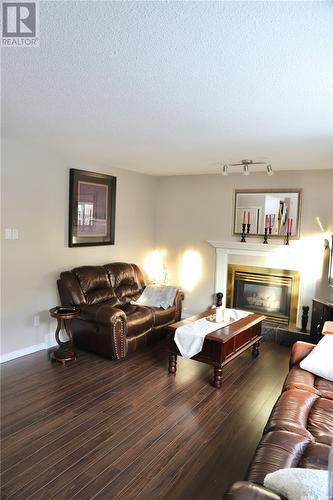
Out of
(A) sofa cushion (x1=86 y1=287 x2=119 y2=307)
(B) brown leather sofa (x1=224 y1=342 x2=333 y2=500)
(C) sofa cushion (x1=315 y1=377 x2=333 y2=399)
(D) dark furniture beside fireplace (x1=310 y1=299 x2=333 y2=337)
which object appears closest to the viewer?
(B) brown leather sofa (x1=224 y1=342 x2=333 y2=500)

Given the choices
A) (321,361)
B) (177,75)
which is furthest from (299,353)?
(177,75)

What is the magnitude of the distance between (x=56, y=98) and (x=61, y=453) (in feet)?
8.04

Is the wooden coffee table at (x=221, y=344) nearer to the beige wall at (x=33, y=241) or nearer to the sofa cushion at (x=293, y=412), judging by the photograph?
the sofa cushion at (x=293, y=412)

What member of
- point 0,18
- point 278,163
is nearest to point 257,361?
point 278,163

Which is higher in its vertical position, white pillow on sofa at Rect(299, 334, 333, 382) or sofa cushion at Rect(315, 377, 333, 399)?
white pillow on sofa at Rect(299, 334, 333, 382)

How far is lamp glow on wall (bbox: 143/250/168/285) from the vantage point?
19.7 ft

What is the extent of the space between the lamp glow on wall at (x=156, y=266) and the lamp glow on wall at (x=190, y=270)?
35 cm

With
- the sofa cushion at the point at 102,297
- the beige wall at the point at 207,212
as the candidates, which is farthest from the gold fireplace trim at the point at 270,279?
the sofa cushion at the point at 102,297

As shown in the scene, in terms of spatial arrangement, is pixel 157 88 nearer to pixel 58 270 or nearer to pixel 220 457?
pixel 220 457

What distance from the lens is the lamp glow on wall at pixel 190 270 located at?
569cm

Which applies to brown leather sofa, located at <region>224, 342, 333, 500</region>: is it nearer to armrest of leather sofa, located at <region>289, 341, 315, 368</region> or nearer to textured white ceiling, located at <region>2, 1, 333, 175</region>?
armrest of leather sofa, located at <region>289, 341, 315, 368</region>

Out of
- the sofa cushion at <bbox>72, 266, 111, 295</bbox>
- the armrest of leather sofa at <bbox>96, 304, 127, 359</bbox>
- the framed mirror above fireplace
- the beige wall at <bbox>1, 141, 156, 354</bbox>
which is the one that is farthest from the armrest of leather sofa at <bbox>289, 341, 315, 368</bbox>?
the beige wall at <bbox>1, 141, 156, 354</bbox>

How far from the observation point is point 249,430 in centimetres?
264

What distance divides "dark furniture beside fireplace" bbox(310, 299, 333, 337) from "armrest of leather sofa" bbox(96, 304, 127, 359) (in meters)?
2.43
